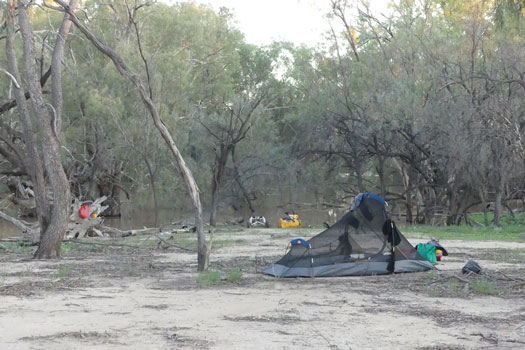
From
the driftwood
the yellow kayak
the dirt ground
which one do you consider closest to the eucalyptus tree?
the dirt ground

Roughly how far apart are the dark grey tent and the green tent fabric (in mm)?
606

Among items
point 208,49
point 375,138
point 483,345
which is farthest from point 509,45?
point 208,49

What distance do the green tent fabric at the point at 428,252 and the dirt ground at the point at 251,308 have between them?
27 cm

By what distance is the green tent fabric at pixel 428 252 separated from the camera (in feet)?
44.4

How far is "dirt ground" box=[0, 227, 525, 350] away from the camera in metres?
7.46

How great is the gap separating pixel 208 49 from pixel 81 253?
1110 inches

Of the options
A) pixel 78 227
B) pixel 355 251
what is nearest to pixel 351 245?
pixel 355 251

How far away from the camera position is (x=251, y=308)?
30.8 feet

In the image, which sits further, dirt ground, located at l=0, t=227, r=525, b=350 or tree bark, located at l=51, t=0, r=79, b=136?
tree bark, located at l=51, t=0, r=79, b=136

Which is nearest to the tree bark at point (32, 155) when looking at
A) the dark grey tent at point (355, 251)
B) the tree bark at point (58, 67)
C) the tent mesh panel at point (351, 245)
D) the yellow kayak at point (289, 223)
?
the tree bark at point (58, 67)

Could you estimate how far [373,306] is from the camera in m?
9.48

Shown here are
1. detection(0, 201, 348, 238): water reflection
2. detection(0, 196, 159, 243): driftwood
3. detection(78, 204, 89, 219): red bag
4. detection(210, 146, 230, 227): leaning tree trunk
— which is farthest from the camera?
detection(0, 201, 348, 238): water reflection

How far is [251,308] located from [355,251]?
3690 millimetres

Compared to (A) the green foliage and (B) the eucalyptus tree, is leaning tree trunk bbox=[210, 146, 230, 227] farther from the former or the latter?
(A) the green foliage
